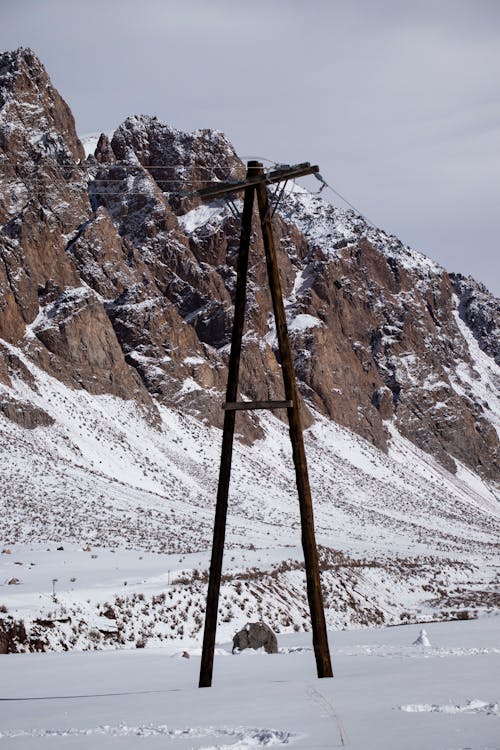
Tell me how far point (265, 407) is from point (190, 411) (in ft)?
323

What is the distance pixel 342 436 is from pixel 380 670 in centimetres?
12360

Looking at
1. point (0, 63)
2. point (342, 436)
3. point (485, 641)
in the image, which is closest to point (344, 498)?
point (342, 436)

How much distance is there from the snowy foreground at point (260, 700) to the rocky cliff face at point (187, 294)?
7052cm

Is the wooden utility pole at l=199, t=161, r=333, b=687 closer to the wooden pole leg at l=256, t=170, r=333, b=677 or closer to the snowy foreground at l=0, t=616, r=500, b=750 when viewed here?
the wooden pole leg at l=256, t=170, r=333, b=677

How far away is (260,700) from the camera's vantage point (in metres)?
11.4

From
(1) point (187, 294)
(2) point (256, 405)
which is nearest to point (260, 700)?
(2) point (256, 405)

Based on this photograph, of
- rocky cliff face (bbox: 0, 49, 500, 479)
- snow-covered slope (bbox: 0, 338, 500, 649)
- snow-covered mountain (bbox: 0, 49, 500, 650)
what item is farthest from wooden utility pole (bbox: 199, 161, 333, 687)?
rocky cliff face (bbox: 0, 49, 500, 479)

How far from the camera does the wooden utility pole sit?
14.1m

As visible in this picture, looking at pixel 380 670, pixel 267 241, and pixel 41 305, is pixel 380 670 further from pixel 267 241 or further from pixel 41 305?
pixel 41 305

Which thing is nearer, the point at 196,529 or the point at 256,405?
the point at 256,405

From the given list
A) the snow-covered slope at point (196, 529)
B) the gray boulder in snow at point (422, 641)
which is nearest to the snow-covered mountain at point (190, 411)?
the snow-covered slope at point (196, 529)

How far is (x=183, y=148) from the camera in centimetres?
16525

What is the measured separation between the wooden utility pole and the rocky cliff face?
72358mm

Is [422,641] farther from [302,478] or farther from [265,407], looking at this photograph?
[265,407]
